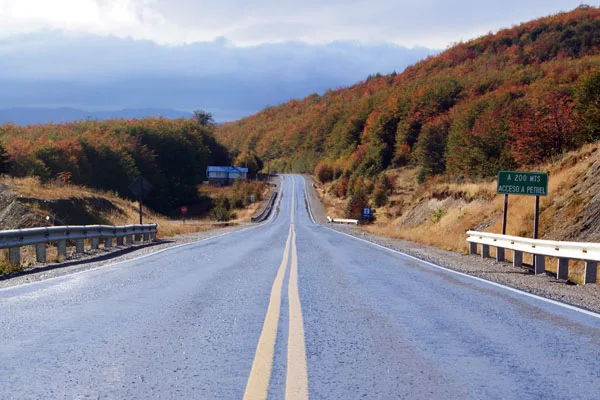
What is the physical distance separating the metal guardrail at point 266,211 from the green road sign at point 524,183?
60.2 m

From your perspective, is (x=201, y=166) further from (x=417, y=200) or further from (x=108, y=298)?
(x=108, y=298)

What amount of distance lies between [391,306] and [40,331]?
4561 mm

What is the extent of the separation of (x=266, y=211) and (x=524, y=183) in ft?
244

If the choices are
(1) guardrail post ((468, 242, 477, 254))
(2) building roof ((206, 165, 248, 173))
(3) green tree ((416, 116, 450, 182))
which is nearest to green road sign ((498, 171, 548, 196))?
(1) guardrail post ((468, 242, 477, 254))

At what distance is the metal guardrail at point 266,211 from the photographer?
79.7 metres

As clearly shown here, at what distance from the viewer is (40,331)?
6.50m

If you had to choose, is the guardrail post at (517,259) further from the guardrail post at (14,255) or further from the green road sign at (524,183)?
the guardrail post at (14,255)

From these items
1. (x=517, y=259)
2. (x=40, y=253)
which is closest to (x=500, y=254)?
(x=517, y=259)

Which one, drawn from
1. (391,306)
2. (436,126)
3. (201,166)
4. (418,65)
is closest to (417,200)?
(436,126)

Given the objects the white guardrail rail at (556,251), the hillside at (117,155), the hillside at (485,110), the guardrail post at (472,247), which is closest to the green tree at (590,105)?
the hillside at (485,110)

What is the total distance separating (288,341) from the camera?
6090 millimetres

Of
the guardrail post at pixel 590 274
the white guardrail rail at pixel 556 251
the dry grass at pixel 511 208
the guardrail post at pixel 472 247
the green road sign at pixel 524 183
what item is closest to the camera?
the white guardrail rail at pixel 556 251

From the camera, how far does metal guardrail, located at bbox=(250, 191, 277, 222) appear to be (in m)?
79.7

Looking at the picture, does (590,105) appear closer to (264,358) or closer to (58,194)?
(58,194)
